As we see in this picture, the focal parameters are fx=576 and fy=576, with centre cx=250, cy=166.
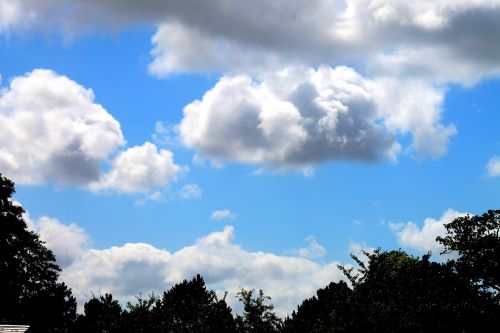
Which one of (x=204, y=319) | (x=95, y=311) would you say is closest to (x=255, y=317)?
(x=204, y=319)

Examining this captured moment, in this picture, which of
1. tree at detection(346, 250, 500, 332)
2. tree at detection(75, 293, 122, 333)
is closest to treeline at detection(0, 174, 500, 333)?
tree at detection(346, 250, 500, 332)

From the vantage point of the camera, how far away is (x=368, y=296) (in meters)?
37.8

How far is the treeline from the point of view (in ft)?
122

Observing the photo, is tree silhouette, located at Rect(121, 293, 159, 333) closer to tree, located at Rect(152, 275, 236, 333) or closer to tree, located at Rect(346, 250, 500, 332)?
tree, located at Rect(152, 275, 236, 333)

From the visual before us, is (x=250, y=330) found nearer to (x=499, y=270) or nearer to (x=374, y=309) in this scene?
(x=374, y=309)

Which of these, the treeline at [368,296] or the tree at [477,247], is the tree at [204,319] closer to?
the treeline at [368,296]

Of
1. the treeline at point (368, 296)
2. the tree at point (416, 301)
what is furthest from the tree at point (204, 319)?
the tree at point (416, 301)

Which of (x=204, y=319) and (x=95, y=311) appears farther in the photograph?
(x=95, y=311)

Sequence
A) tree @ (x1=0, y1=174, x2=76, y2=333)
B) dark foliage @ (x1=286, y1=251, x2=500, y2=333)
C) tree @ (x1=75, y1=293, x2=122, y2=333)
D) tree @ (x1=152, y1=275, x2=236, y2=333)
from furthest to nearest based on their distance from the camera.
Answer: tree @ (x1=75, y1=293, x2=122, y2=333), tree @ (x1=0, y1=174, x2=76, y2=333), tree @ (x1=152, y1=275, x2=236, y2=333), dark foliage @ (x1=286, y1=251, x2=500, y2=333)

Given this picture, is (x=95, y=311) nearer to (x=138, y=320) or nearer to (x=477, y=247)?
(x=138, y=320)

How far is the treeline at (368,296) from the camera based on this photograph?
37188 mm

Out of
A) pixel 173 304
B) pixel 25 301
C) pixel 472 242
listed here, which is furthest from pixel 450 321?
pixel 173 304

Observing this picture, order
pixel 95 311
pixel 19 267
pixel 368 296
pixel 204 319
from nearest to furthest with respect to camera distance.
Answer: pixel 368 296
pixel 204 319
pixel 19 267
pixel 95 311

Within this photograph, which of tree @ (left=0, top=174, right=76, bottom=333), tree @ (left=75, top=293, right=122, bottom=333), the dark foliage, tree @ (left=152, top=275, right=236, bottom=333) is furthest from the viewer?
tree @ (left=75, top=293, right=122, bottom=333)
